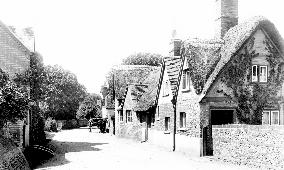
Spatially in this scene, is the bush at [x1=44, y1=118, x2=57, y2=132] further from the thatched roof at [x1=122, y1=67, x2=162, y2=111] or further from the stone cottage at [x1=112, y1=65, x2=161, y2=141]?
the thatched roof at [x1=122, y1=67, x2=162, y2=111]

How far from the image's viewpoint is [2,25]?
26.0 m

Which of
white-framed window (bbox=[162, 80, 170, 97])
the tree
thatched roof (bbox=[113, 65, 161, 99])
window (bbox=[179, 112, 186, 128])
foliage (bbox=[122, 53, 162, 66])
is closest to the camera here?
window (bbox=[179, 112, 186, 128])

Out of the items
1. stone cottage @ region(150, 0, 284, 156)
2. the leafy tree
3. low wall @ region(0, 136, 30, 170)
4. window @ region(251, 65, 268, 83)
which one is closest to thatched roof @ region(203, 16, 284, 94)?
stone cottage @ region(150, 0, 284, 156)

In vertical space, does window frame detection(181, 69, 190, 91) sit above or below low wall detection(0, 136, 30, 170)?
above

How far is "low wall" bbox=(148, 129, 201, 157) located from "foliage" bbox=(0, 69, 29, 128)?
10.3m

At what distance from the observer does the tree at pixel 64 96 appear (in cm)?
8281

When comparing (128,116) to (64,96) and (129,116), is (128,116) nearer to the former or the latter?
(129,116)

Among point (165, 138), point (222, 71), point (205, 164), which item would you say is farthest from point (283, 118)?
point (165, 138)

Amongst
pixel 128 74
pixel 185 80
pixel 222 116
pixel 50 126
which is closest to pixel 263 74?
pixel 222 116

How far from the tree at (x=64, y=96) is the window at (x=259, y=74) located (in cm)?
6184

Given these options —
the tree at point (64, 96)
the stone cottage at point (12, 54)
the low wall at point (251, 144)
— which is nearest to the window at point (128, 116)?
the stone cottage at point (12, 54)

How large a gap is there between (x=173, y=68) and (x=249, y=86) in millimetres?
7757

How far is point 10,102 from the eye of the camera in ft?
56.5

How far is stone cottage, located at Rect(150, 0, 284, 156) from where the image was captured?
73.4 ft
